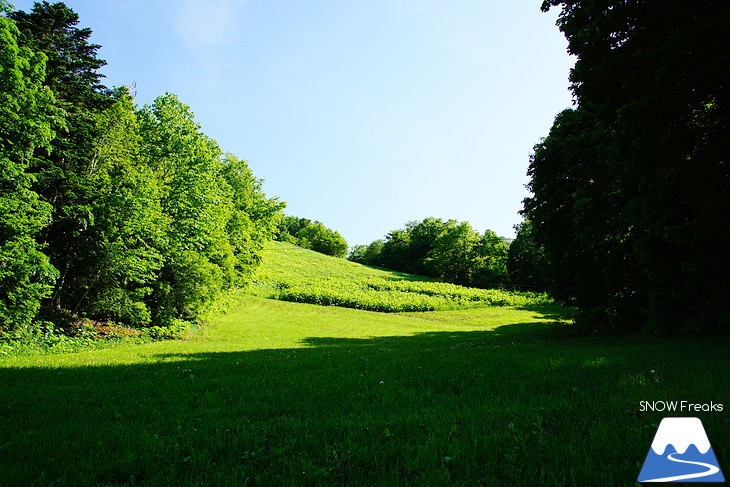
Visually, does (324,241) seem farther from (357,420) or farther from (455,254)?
(357,420)

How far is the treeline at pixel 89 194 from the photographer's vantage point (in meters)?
15.0

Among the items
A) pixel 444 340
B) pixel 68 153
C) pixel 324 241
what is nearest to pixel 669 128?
pixel 444 340

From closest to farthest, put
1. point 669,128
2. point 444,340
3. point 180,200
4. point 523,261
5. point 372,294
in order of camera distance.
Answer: point 669,128
point 444,340
point 180,200
point 372,294
point 523,261

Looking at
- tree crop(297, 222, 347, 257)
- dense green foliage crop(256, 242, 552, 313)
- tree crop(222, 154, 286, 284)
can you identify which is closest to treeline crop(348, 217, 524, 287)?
dense green foliage crop(256, 242, 552, 313)

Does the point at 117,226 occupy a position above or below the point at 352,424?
above

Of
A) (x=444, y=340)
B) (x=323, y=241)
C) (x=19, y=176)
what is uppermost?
(x=323, y=241)

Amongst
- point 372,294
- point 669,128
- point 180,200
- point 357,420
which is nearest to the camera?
point 357,420

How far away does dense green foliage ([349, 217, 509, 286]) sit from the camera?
83.1m

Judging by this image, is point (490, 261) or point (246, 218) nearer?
point (246, 218)

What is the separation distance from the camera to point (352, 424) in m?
4.89

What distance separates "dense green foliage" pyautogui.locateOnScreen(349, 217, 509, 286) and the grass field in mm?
73491

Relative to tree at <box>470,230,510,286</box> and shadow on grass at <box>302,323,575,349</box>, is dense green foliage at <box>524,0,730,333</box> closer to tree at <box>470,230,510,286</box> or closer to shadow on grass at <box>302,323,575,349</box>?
shadow on grass at <box>302,323,575,349</box>

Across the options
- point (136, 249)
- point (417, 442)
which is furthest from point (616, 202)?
point (136, 249)

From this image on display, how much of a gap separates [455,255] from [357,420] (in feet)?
283
